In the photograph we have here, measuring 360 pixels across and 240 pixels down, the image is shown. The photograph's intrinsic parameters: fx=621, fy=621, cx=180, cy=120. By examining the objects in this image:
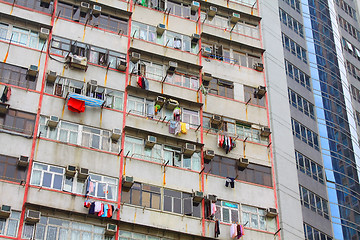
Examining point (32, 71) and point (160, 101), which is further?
point (160, 101)

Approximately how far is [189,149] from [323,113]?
498 inches

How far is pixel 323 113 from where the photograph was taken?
130 feet

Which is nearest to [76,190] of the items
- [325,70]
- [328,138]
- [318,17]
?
[328,138]

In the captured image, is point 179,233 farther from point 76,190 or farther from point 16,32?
point 16,32

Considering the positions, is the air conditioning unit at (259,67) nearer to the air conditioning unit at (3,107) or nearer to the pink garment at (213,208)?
the pink garment at (213,208)

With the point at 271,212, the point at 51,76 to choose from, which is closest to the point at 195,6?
the point at 51,76

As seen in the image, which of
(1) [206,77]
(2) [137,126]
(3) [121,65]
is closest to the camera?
(2) [137,126]

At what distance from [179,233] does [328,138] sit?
14.6m

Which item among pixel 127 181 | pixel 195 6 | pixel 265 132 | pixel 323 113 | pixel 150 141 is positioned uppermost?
pixel 195 6

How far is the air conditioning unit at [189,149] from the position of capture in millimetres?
30797

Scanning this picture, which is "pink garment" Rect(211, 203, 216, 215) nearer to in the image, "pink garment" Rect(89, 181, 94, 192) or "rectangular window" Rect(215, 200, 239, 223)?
"rectangular window" Rect(215, 200, 239, 223)

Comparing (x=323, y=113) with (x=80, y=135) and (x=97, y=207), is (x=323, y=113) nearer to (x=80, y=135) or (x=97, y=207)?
(x=80, y=135)

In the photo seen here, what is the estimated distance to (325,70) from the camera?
42125 mm

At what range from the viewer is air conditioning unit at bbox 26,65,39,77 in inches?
1174
